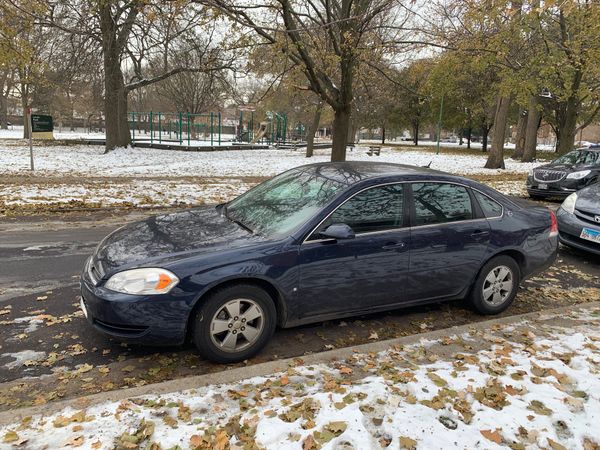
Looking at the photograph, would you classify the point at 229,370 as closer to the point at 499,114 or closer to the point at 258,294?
the point at 258,294

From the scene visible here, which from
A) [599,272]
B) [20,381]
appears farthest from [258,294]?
[599,272]

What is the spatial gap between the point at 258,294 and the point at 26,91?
39.6m

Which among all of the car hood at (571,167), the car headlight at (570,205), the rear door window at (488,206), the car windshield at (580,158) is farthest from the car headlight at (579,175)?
the rear door window at (488,206)

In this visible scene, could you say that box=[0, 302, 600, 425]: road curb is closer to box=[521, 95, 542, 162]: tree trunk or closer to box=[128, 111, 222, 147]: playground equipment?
box=[128, 111, 222, 147]: playground equipment

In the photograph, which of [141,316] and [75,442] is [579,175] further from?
[75,442]

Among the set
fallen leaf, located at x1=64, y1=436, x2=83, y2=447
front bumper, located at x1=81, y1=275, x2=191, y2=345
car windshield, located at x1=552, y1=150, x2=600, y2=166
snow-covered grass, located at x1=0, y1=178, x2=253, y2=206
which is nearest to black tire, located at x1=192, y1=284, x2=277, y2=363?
front bumper, located at x1=81, y1=275, x2=191, y2=345

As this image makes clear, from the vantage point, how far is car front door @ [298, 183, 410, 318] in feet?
12.3

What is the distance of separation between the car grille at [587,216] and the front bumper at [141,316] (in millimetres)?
5898

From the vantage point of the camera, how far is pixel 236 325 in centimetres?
355

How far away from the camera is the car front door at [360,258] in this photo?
12.3 feet

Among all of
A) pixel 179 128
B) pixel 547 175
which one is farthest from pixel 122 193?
pixel 179 128

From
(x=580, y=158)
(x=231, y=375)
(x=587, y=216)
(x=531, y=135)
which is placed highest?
(x=531, y=135)

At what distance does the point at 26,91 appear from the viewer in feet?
116

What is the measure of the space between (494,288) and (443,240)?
934 mm
